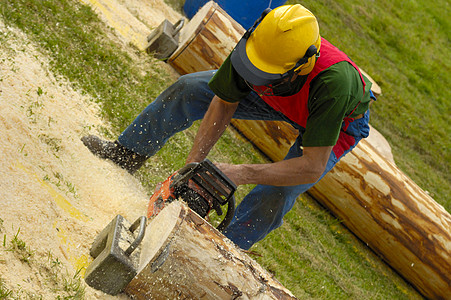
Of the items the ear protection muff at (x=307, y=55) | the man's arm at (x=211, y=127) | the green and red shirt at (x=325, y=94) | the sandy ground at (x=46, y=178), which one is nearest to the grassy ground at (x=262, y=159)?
the sandy ground at (x=46, y=178)

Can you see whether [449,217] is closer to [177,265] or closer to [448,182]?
[448,182]

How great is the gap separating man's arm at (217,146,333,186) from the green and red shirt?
91 millimetres

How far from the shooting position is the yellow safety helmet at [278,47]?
2475mm

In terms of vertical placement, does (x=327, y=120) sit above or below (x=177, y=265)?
above

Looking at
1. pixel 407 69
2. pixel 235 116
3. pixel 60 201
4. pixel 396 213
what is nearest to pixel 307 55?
pixel 235 116

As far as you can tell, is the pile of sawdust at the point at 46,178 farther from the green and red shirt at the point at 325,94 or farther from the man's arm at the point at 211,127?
the green and red shirt at the point at 325,94

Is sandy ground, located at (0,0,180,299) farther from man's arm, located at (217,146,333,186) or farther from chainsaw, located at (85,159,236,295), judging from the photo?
man's arm, located at (217,146,333,186)

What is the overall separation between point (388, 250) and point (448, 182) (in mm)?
2955

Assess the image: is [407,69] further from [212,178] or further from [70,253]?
[70,253]

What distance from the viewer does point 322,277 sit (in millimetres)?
4375

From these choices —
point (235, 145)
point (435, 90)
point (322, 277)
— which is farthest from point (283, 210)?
point (435, 90)

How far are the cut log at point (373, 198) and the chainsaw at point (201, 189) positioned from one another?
2.73 meters

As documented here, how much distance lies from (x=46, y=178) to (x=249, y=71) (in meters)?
1.40

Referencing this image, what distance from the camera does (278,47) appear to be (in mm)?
2479
